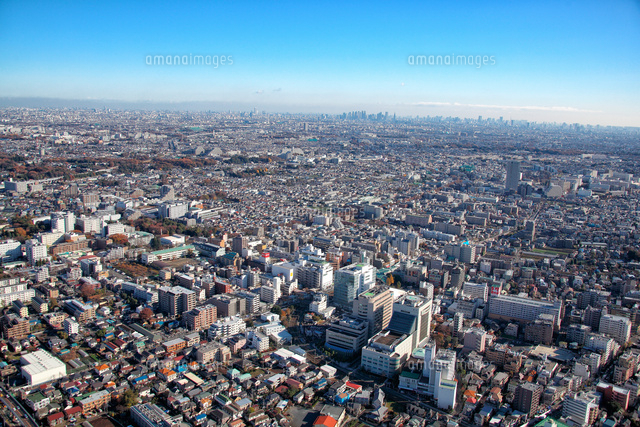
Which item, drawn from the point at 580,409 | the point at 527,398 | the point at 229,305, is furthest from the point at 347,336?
the point at 580,409

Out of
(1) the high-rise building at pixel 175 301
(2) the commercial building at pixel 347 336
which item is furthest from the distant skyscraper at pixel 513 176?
(1) the high-rise building at pixel 175 301

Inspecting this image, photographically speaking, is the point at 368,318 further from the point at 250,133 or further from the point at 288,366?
the point at 250,133

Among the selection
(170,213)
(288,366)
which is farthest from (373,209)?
(288,366)

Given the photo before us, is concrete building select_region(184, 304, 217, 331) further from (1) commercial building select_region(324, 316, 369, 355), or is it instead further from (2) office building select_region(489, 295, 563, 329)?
(2) office building select_region(489, 295, 563, 329)

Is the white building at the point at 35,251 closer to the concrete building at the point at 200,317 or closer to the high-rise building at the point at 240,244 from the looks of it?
the high-rise building at the point at 240,244

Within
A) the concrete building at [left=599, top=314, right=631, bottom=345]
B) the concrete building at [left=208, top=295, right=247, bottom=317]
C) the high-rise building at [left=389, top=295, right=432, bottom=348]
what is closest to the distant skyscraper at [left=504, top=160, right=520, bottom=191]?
the concrete building at [left=599, top=314, right=631, bottom=345]
